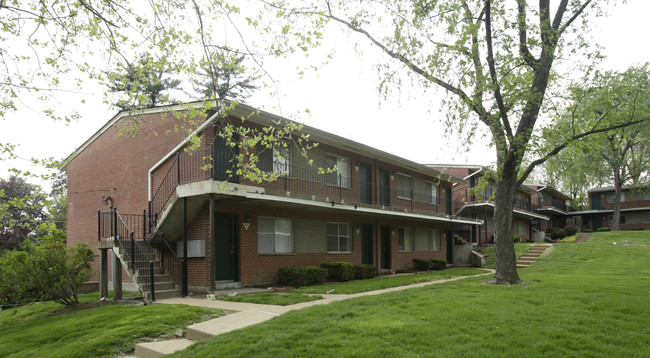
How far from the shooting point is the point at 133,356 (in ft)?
21.7

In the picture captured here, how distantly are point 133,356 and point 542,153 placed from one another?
408 inches

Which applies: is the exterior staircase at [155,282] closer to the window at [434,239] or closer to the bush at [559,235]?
the window at [434,239]

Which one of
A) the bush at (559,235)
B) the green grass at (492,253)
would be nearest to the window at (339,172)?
the green grass at (492,253)

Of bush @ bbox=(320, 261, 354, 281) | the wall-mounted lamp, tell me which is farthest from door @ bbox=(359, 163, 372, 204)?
the wall-mounted lamp

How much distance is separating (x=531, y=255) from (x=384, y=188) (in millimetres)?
9922

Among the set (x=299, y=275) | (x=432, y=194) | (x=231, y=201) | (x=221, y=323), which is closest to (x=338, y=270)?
(x=299, y=275)

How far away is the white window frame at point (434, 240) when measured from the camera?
24.9 meters

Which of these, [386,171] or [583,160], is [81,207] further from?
[583,160]

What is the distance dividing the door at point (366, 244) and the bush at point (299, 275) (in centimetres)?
518

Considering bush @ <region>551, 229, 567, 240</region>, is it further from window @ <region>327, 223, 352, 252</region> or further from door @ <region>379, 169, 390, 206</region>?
window @ <region>327, 223, 352, 252</region>

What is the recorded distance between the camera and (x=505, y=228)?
12531 mm

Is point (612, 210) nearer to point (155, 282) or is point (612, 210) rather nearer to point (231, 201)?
point (231, 201)

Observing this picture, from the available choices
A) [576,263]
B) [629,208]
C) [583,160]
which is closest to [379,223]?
[576,263]

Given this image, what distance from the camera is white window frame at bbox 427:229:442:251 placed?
24.9 m
